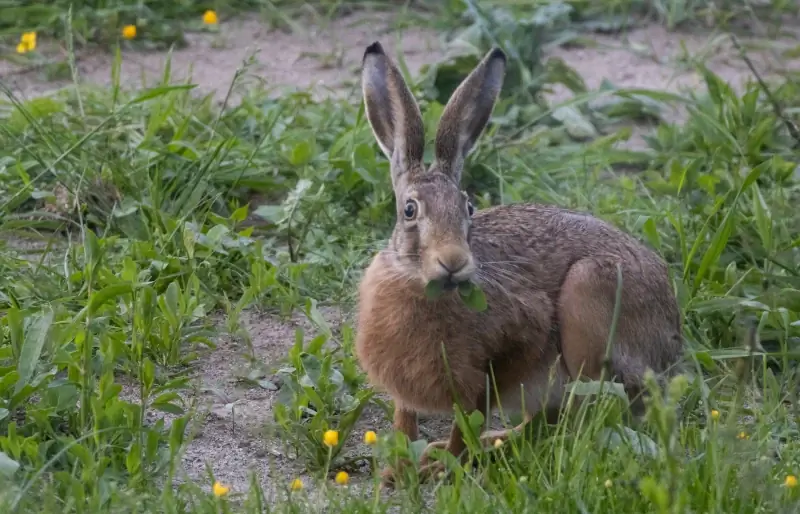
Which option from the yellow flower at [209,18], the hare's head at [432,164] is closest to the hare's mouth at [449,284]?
the hare's head at [432,164]

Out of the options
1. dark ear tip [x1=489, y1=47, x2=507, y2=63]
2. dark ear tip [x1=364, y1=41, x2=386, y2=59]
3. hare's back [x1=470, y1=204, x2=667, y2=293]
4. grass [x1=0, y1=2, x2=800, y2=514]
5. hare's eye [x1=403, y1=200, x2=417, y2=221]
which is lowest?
grass [x1=0, y1=2, x2=800, y2=514]

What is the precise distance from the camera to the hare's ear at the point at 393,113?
4.20 metres

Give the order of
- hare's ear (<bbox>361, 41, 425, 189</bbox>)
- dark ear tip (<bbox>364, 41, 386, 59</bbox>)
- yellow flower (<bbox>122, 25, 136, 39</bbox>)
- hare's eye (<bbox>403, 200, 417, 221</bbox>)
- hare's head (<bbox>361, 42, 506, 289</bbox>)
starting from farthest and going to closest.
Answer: yellow flower (<bbox>122, 25, 136, 39</bbox>)
dark ear tip (<bbox>364, 41, 386, 59</bbox>)
hare's ear (<bbox>361, 41, 425, 189</bbox>)
hare's eye (<bbox>403, 200, 417, 221</bbox>)
hare's head (<bbox>361, 42, 506, 289</bbox>)

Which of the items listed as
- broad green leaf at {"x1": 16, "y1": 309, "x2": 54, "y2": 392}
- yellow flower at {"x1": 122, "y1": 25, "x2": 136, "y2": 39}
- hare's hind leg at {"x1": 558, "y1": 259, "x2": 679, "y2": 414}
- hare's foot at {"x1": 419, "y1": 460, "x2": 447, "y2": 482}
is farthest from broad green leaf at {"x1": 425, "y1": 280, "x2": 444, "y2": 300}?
yellow flower at {"x1": 122, "y1": 25, "x2": 136, "y2": 39}

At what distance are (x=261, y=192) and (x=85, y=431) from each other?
7.28 ft

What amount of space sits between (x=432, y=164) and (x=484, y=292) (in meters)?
0.44

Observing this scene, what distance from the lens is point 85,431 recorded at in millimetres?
3686

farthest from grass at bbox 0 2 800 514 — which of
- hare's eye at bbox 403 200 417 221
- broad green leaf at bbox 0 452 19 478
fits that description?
hare's eye at bbox 403 200 417 221

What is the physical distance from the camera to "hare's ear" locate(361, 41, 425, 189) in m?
4.20

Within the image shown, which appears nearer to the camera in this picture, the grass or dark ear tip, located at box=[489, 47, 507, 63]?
the grass

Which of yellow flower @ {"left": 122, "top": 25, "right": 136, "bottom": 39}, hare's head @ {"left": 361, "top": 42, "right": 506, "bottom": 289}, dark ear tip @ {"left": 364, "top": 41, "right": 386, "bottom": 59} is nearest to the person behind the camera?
hare's head @ {"left": 361, "top": 42, "right": 506, "bottom": 289}

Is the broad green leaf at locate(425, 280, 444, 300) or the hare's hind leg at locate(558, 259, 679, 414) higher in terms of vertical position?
the broad green leaf at locate(425, 280, 444, 300)

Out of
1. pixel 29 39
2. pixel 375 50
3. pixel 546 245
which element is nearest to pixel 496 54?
pixel 375 50

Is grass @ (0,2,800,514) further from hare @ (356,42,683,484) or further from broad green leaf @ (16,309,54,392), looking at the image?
hare @ (356,42,683,484)
